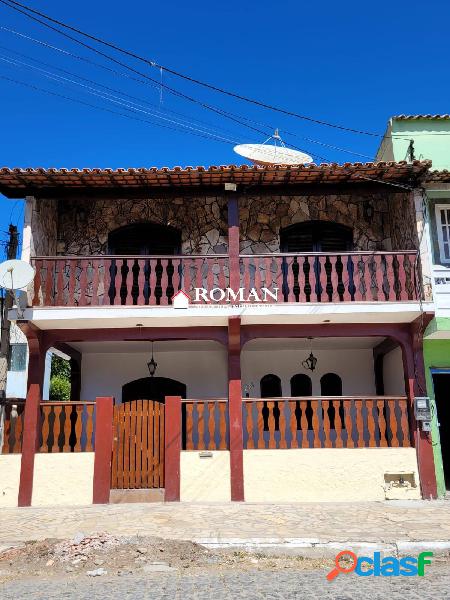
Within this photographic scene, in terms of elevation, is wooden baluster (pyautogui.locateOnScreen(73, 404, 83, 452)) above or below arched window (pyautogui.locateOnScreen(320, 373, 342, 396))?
below

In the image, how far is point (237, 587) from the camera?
517 cm

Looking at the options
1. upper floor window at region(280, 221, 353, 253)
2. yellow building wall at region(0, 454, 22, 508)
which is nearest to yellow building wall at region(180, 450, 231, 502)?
yellow building wall at region(0, 454, 22, 508)

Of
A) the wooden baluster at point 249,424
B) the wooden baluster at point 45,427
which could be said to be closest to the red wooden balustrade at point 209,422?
the wooden baluster at point 249,424

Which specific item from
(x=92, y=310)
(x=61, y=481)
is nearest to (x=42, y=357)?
(x=92, y=310)

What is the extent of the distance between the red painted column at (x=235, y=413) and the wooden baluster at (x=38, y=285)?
338 centimetres

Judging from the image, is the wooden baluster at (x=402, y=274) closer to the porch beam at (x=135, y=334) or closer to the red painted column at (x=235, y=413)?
the red painted column at (x=235, y=413)

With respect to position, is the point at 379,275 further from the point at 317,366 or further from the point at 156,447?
the point at 156,447

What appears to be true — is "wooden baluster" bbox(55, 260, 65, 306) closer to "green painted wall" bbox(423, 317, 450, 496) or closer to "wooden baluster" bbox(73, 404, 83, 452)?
"wooden baluster" bbox(73, 404, 83, 452)

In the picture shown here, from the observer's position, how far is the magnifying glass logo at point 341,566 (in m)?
5.66

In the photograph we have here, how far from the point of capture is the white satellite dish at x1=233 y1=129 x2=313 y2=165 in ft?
39.5

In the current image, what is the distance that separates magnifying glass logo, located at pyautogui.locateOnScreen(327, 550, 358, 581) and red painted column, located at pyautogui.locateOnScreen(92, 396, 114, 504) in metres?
4.67

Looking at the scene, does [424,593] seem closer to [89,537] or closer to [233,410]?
[89,537]

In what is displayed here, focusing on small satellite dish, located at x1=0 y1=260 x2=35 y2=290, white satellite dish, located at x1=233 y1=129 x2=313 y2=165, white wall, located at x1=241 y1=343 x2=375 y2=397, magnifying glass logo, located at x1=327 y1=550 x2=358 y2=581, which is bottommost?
magnifying glass logo, located at x1=327 y1=550 x2=358 y2=581

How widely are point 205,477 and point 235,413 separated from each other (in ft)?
3.93
